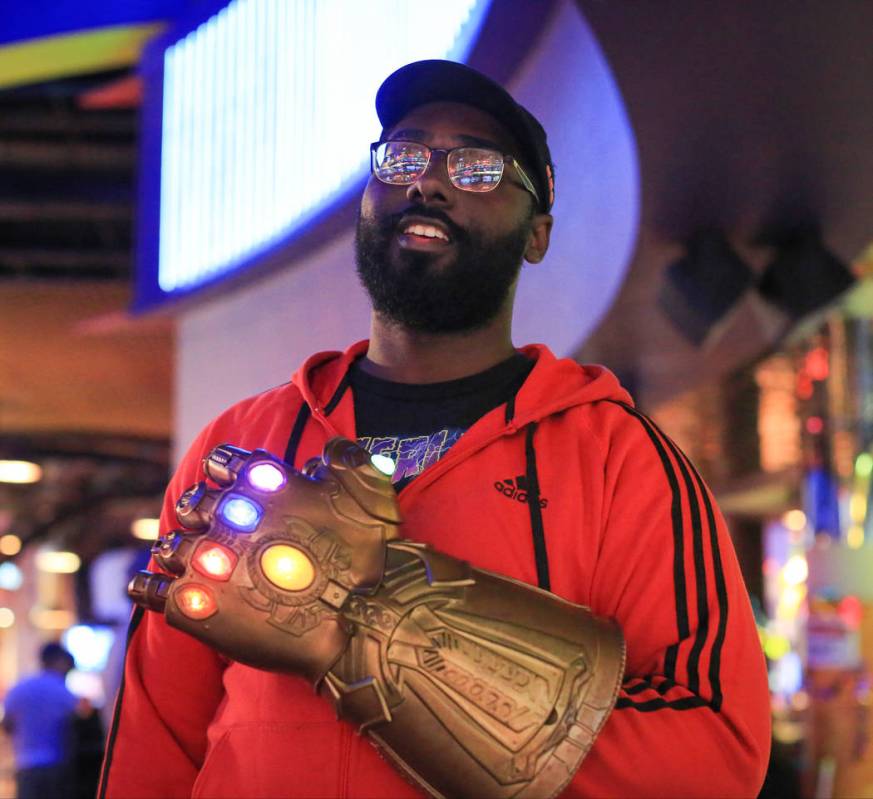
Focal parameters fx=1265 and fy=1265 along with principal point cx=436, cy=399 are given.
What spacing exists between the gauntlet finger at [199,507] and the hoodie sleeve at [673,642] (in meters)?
0.49

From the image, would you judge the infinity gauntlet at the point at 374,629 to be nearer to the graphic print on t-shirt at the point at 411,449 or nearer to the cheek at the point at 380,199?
the graphic print on t-shirt at the point at 411,449

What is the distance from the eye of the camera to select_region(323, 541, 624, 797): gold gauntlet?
1.36 meters

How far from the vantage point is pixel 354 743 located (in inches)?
58.9

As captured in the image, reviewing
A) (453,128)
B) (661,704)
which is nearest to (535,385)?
(453,128)

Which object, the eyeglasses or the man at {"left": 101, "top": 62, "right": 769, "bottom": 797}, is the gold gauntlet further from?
the eyeglasses

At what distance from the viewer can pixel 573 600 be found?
1544 mm

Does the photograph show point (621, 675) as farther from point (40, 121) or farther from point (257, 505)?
point (40, 121)

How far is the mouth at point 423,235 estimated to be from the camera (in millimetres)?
1679

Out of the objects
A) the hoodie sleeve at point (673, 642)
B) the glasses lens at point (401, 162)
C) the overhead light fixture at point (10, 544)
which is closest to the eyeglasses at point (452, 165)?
the glasses lens at point (401, 162)

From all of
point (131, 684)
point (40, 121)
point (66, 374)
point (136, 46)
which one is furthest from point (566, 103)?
point (66, 374)

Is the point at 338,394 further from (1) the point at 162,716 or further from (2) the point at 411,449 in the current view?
(1) the point at 162,716

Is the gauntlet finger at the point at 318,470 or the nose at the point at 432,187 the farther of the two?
the nose at the point at 432,187

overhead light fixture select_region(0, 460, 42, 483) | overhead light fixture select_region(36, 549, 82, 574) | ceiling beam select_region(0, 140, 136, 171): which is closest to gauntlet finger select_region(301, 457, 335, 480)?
ceiling beam select_region(0, 140, 136, 171)

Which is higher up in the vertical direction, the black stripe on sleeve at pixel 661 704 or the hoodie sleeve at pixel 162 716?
the black stripe on sleeve at pixel 661 704
